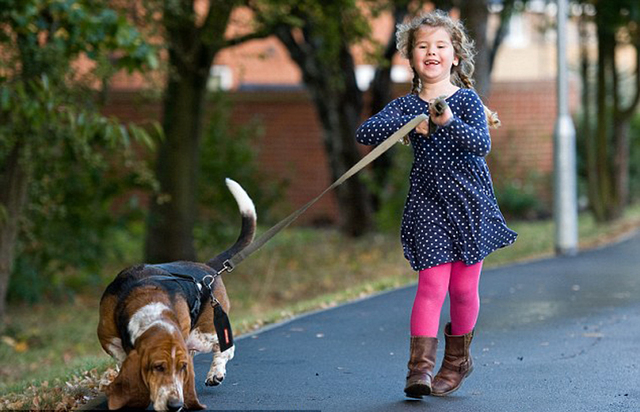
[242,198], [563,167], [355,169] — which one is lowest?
[563,167]

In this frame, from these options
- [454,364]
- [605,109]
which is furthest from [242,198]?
[605,109]

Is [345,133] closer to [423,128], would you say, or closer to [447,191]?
[447,191]

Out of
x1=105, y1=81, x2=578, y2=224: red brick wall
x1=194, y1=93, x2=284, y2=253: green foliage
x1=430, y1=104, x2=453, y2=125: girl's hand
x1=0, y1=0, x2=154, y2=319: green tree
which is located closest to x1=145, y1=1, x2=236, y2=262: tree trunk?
x1=194, y1=93, x2=284, y2=253: green foliage

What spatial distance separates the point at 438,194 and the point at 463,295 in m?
0.53

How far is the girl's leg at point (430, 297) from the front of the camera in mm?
5488

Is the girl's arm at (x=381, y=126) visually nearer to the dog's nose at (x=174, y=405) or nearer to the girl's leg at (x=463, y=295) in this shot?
the girl's leg at (x=463, y=295)

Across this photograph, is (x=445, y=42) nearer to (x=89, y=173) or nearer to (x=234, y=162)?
(x=89, y=173)

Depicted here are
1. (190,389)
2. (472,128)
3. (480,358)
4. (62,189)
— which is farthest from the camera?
(62,189)

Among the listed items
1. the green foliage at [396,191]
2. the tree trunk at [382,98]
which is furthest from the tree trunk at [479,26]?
the tree trunk at [382,98]

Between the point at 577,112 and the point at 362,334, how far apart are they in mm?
17122

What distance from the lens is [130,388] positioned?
470cm

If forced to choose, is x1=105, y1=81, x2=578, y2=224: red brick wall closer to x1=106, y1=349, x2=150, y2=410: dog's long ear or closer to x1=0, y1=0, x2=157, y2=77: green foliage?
x1=0, y1=0, x2=157, y2=77: green foliage

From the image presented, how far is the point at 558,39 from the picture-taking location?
48.5 feet

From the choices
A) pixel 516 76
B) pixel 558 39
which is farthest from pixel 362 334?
pixel 516 76
